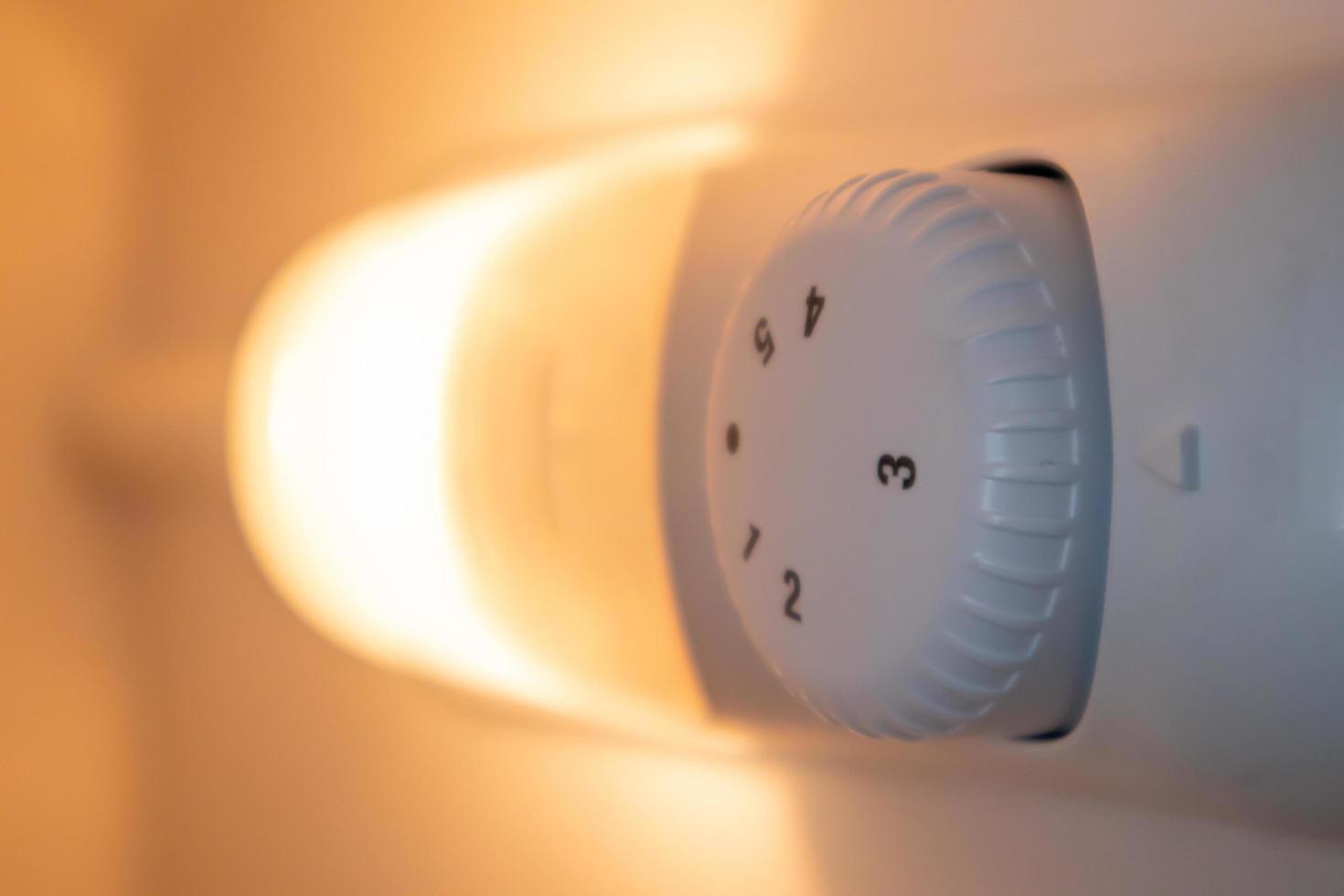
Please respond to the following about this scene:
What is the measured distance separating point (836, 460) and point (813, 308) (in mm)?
33

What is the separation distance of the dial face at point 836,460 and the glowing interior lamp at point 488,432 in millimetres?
89

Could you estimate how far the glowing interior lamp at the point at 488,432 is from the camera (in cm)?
37

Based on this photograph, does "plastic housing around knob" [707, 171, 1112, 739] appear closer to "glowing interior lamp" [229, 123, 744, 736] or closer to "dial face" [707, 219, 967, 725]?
"dial face" [707, 219, 967, 725]

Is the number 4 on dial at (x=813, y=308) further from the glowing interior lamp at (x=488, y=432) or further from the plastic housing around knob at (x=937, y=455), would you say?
the glowing interior lamp at (x=488, y=432)

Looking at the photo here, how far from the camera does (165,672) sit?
507 mm

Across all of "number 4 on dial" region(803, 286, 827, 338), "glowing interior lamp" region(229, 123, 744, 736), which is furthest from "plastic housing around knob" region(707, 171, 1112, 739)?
"glowing interior lamp" region(229, 123, 744, 736)

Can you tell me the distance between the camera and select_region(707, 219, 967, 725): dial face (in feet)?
0.74

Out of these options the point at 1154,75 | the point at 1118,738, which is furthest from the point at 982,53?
the point at 1118,738

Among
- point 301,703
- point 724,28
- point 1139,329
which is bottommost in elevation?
point 301,703

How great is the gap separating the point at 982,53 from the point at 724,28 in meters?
0.09

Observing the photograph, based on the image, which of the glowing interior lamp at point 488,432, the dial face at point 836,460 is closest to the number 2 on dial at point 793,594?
the dial face at point 836,460

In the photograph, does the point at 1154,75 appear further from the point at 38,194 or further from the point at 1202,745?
the point at 38,194

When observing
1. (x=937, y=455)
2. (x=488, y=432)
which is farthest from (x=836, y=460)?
(x=488, y=432)

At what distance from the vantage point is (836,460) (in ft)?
0.81
